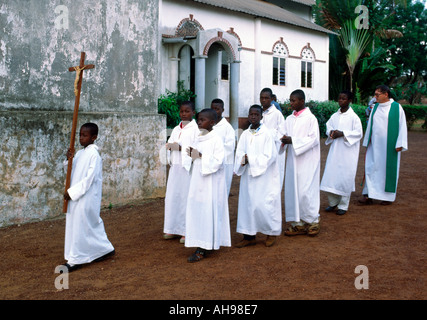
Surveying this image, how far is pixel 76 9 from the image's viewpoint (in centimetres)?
771

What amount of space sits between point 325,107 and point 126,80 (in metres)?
15.2

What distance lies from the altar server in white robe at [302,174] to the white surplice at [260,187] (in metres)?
0.57

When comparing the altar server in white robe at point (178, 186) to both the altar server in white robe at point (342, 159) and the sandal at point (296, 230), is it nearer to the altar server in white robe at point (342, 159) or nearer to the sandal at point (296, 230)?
the sandal at point (296, 230)

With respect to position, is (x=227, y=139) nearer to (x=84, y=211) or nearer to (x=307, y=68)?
(x=84, y=211)

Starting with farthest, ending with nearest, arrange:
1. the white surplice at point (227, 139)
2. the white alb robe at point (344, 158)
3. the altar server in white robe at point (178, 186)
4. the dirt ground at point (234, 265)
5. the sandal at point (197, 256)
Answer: the white alb robe at point (344, 158) < the white surplice at point (227, 139) < the altar server in white robe at point (178, 186) < the sandal at point (197, 256) < the dirt ground at point (234, 265)

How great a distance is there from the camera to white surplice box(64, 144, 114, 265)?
5094mm

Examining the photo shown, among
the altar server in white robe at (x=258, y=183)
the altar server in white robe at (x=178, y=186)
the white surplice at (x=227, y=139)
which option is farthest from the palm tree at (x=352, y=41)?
the altar server in white robe at (x=258, y=183)

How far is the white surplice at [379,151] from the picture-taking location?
8.30 metres

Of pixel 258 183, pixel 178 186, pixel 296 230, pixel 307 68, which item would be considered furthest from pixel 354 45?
pixel 258 183

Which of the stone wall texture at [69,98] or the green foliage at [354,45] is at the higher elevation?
the green foliage at [354,45]

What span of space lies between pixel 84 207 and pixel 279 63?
17318mm

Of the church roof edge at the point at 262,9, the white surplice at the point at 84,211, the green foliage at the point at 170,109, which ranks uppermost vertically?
the church roof edge at the point at 262,9
